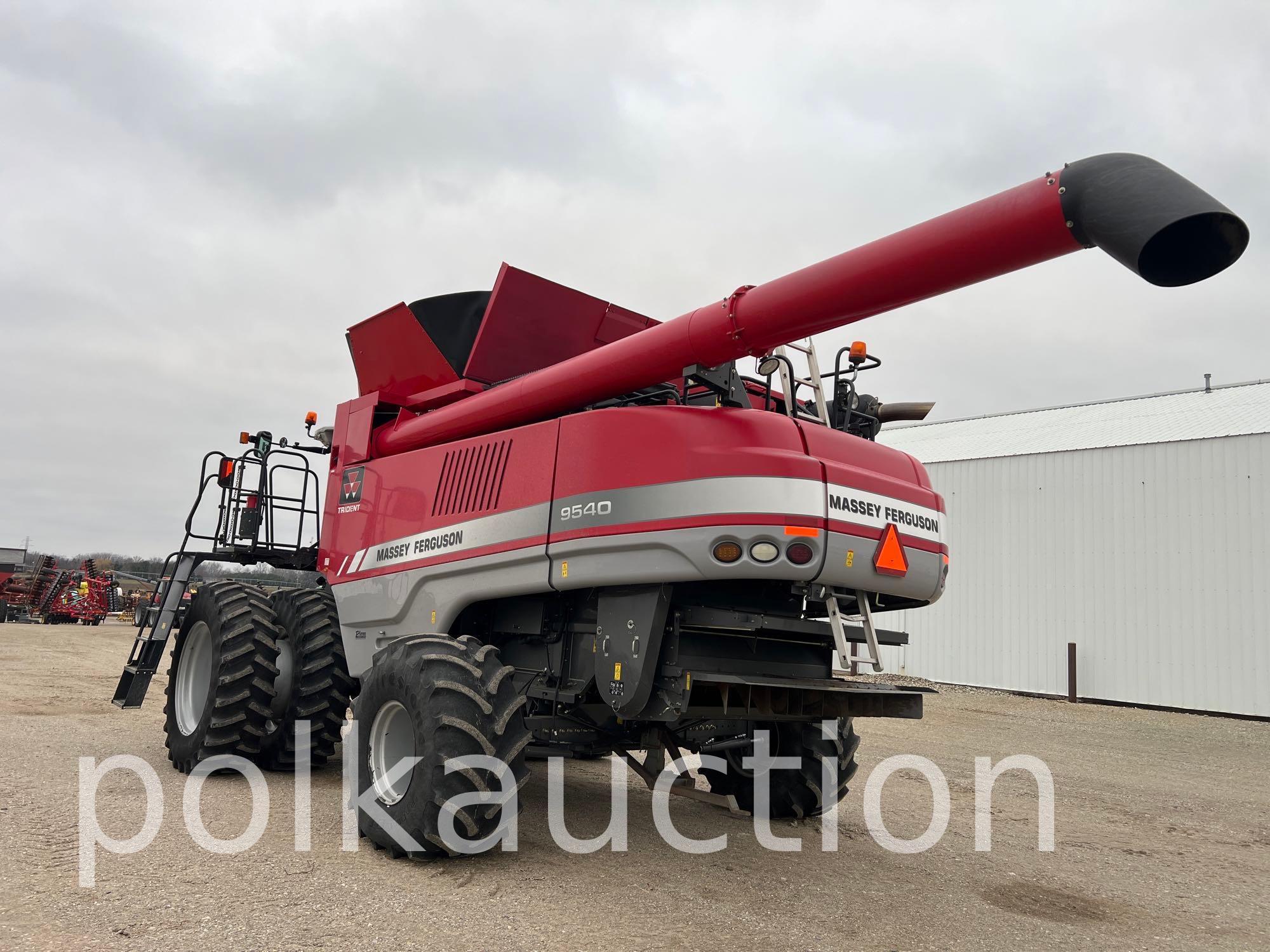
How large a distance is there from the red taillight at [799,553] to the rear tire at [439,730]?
156cm

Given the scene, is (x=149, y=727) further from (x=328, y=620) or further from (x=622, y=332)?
(x=622, y=332)

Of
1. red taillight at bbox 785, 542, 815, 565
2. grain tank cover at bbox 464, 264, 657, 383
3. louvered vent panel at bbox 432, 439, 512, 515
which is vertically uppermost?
grain tank cover at bbox 464, 264, 657, 383

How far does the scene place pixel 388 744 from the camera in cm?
536

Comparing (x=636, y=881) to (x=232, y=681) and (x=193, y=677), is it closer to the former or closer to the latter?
(x=232, y=681)

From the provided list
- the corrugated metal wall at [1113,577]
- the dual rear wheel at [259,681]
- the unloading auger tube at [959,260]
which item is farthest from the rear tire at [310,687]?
the corrugated metal wall at [1113,577]

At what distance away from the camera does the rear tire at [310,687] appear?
7090 mm

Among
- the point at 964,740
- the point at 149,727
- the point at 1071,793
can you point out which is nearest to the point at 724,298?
the point at 1071,793

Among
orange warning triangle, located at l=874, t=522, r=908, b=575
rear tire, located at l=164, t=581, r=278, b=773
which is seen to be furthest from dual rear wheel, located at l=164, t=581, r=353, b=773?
orange warning triangle, located at l=874, t=522, r=908, b=575

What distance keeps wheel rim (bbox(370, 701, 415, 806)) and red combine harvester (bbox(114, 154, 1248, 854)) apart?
0.02 metres

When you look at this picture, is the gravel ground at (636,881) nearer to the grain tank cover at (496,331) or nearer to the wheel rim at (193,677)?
the wheel rim at (193,677)

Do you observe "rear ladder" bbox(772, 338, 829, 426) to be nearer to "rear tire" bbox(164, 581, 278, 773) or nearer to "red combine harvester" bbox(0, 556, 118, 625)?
"rear tire" bbox(164, 581, 278, 773)

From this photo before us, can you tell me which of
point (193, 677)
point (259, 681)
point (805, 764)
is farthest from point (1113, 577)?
point (193, 677)

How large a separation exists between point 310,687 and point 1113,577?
44.5ft

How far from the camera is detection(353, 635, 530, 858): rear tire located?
4684 millimetres
